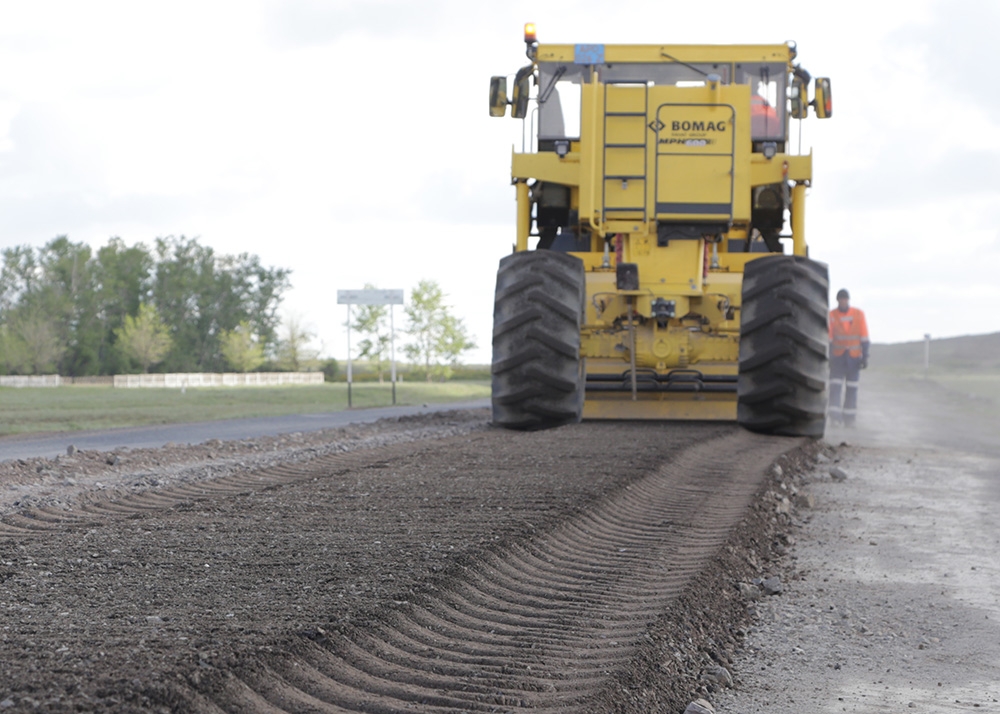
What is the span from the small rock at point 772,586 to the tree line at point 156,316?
58353 millimetres

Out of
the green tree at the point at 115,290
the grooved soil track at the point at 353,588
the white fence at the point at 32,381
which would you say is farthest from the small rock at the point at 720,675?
the green tree at the point at 115,290

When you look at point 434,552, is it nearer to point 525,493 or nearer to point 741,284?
point 525,493

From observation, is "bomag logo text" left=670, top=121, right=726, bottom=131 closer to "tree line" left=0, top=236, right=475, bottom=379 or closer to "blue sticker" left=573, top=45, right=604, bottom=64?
"blue sticker" left=573, top=45, right=604, bottom=64

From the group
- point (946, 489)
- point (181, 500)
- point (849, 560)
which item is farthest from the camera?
point (946, 489)

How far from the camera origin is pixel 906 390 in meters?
36.4

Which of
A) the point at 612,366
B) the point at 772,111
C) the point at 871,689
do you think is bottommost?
the point at 871,689

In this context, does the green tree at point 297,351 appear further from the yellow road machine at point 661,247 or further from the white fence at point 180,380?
the yellow road machine at point 661,247

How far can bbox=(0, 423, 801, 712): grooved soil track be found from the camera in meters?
3.78

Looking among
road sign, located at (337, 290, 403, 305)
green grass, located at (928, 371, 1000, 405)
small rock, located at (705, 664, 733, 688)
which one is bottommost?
small rock, located at (705, 664, 733, 688)

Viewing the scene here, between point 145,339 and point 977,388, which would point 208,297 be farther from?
point 977,388

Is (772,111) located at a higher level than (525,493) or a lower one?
higher

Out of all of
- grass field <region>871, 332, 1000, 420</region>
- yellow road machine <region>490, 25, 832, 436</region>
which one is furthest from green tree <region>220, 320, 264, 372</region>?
yellow road machine <region>490, 25, 832, 436</region>

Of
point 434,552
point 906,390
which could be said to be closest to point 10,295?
point 906,390

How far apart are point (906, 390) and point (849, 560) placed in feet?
102
